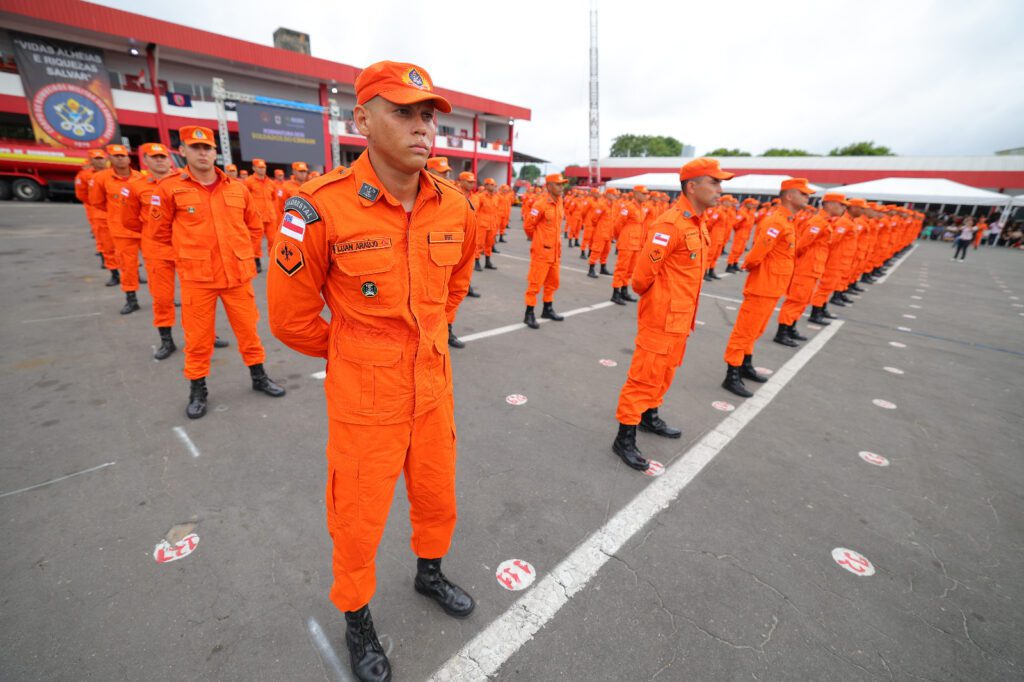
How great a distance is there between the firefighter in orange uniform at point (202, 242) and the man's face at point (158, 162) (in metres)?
1.52

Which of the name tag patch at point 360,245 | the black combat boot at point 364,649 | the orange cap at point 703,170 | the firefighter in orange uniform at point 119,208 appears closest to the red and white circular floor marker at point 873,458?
the orange cap at point 703,170

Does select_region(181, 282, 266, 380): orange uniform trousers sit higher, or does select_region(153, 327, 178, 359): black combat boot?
select_region(181, 282, 266, 380): orange uniform trousers

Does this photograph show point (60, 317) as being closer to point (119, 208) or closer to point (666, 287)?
point (119, 208)

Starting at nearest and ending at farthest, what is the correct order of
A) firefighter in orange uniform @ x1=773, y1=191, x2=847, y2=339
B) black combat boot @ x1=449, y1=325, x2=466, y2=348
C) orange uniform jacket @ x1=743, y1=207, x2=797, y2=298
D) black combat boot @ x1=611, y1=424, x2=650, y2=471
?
1. black combat boot @ x1=611, y1=424, x2=650, y2=471
2. orange uniform jacket @ x1=743, y1=207, x2=797, y2=298
3. black combat boot @ x1=449, y1=325, x2=466, y2=348
4. firefighter in orange uniform @ x1=773, y1=191, x2=847, y2=339

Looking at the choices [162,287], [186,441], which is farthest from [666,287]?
[162,287]

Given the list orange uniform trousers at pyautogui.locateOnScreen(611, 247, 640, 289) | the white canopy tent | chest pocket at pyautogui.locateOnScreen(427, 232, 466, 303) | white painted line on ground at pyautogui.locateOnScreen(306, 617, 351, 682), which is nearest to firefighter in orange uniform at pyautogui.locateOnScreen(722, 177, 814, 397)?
orange uniform trousers at pyautogui.locateOnScreen(611, 247, 640, 289)

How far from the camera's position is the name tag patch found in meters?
1.51

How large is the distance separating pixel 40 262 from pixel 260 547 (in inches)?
422

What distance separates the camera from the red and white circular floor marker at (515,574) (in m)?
2.23

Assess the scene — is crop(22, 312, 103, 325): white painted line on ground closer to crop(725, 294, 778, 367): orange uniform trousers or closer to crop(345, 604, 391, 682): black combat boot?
crop(345, 604, 391, 682): black combat boot

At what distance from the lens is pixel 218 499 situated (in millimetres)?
2684

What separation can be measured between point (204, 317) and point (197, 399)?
724 millimetres

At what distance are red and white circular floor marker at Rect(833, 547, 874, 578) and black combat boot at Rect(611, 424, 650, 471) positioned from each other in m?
1.22

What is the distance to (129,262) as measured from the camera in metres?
6.05
